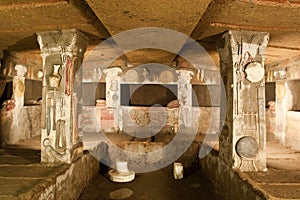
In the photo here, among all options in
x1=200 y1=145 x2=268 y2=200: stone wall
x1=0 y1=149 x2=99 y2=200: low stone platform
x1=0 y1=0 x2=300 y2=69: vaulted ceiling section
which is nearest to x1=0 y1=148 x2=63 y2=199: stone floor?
x1=0 y1=149 x2=99 y2=200: low stone platform

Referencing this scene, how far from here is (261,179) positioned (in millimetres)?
2920

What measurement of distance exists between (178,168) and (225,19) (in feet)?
10.2

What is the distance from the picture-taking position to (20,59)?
5375 millimetres

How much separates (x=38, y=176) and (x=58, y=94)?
1204mm

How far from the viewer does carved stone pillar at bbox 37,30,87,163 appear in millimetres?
3453

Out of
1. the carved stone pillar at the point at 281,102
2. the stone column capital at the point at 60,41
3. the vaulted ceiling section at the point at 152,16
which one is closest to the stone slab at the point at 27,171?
the stone column capital at the point at 60,41

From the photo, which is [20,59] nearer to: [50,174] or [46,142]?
[46,142]

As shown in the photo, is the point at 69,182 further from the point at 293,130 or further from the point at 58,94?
the point at 293,130

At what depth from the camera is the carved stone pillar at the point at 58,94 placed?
3.45m

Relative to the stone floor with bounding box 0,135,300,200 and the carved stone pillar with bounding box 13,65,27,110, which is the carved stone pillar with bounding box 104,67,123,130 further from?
the carved stone pillar with bounding box 13,65,27,110

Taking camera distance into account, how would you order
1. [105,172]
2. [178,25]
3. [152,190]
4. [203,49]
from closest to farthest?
[178,25] < [152,190] < [203,49] < [105,172]

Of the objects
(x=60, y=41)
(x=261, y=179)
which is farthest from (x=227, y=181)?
(x=60, y=41)

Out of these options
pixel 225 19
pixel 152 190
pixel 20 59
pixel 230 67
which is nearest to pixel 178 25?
pixel 225 19

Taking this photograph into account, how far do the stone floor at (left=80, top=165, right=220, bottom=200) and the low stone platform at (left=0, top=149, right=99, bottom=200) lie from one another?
0.27 metres
